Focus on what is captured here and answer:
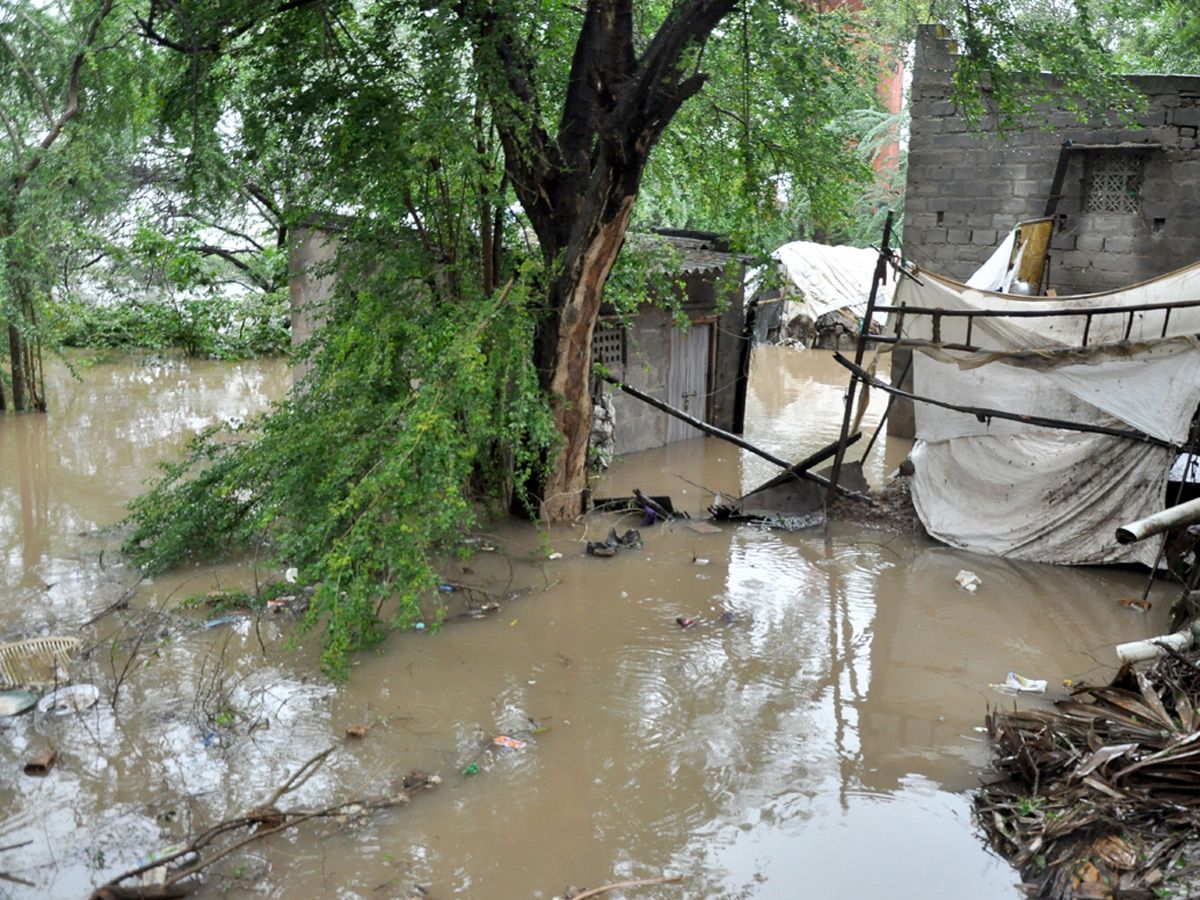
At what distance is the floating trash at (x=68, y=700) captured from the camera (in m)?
5.19

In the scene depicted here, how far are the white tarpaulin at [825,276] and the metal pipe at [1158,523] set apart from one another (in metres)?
15.1

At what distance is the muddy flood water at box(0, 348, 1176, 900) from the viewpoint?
4.08 metres

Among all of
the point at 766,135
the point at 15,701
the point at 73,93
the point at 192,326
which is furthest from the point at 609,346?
the point at 192,326

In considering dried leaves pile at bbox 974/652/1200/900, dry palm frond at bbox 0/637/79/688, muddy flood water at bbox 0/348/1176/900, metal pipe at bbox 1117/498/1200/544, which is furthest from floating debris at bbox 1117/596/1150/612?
dry palm frond at bbox 0/637/79/688

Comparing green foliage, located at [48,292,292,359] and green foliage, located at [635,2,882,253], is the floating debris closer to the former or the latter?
green foliage, located at [635,2,882,253]

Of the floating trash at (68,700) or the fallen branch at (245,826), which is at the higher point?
the fallen branch at (245,826)

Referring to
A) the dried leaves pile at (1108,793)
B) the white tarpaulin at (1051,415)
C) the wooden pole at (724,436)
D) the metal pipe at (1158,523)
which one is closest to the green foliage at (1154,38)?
the white tarpaulin at (1051,415)

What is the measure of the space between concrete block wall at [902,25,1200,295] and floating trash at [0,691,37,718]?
9486mm

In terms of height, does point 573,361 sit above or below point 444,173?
below

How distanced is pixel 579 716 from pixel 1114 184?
8.68m

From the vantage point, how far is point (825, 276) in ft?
67.0

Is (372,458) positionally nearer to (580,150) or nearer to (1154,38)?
(580,150)

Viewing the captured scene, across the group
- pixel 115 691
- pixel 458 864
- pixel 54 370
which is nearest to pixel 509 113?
pixel 115 691

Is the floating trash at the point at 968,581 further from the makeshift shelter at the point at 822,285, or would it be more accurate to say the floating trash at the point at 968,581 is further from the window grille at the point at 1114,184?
the makeshift shelter at the point at 822,285
